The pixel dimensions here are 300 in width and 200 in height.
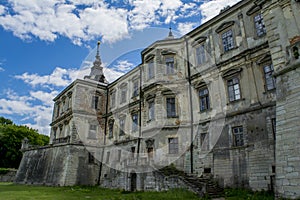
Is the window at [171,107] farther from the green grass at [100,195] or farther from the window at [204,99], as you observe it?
the green grass at [100,195]

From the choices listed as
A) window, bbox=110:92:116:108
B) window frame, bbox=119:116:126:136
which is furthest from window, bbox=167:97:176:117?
window, bbox=110:92:116:108

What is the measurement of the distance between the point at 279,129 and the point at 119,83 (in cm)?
2012

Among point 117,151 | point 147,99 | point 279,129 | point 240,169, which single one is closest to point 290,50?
point 279,129

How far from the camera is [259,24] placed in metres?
14.5

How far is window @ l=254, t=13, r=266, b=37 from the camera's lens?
14.2 m

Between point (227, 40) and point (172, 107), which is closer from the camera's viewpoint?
point (227, 40)

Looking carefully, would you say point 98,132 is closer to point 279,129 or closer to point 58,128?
point 58,128

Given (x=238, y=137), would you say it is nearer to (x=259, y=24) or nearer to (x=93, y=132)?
(x=259, y=24)

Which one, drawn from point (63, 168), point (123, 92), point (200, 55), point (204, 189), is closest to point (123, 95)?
point (123, 92)

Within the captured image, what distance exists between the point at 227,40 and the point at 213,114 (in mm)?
5321

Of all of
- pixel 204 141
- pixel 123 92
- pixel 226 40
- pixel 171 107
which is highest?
pixel 226 40

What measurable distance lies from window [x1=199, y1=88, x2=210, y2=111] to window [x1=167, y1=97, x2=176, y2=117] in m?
2.20

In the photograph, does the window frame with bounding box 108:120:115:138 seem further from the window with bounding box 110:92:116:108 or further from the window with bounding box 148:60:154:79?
the window with bounding box 148:60:154:79

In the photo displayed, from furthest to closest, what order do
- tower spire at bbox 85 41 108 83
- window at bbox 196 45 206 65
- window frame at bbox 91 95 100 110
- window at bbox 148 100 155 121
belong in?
tower spire at bbox 85 41 108 83
window frame at bbox 91 95 100 110
window at bbox 148 100 155 121
window at bbox 196 45 206 65
